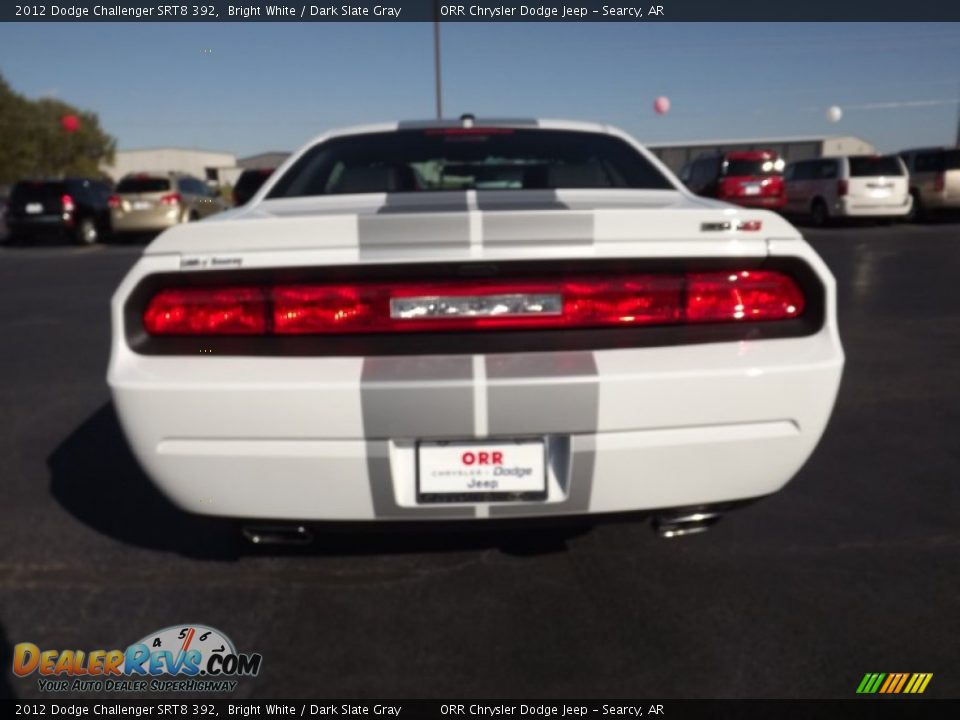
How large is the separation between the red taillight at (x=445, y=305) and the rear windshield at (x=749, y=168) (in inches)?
686

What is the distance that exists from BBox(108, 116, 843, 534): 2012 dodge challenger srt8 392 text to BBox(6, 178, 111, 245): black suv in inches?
701

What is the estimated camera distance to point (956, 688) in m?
2.07

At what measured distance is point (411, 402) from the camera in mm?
1962

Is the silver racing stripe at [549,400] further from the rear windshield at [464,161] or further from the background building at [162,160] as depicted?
the background building at [162,160]

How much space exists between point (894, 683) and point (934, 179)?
1893 centimetres

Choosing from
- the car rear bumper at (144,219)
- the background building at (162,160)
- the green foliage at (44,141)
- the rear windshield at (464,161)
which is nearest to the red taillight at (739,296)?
the rear windshield at (464,161)

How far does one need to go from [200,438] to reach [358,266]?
606 millimetres

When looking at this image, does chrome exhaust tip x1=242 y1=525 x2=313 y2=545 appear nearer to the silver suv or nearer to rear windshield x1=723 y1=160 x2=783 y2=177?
the silver suv

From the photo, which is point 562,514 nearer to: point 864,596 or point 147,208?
point 864,596

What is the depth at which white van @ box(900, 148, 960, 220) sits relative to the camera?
17.7 meters

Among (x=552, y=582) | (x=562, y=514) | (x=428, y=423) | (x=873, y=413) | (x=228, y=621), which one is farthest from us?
(x=873, y=413)

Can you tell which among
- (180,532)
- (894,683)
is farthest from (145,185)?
(894,683)

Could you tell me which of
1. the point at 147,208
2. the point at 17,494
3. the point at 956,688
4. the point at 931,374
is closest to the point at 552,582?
the point at 956,688

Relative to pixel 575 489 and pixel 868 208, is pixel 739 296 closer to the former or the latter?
pixel 575 489
